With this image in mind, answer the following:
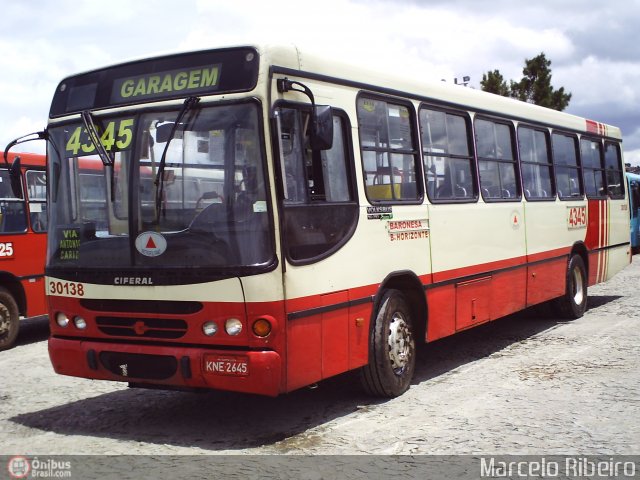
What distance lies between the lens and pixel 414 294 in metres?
7.33

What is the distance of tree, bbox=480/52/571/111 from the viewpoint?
37562 mm

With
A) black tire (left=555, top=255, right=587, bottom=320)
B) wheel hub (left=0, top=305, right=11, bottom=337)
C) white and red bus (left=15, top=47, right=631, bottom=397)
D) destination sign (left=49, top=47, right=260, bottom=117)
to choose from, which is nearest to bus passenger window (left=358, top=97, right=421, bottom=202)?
white and red bus (left=15, top=47, right=631, bottom=397)

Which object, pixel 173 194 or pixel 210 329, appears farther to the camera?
pixel 173 194

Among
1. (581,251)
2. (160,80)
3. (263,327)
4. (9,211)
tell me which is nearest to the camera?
(263,327)

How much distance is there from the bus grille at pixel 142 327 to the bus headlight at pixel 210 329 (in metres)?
0.19

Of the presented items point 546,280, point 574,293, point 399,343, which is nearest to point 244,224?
point 399,343

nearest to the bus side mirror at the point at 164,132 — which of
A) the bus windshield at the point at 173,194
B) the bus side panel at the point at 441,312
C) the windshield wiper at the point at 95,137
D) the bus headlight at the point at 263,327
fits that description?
the bus windshield at the point at 173,194

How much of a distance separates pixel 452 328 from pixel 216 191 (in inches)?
137

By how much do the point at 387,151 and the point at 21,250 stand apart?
6.55m

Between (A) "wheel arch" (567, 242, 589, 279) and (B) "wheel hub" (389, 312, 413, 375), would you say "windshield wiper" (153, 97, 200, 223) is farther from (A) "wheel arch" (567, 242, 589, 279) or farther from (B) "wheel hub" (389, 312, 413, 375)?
(A) "wheel arch" (567, 242, 589, 279)

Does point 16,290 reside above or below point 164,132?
below

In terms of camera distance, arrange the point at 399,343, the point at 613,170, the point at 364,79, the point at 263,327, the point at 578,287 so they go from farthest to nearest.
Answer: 1. the point at 613,170
2. the point at 578,287
3. the point at 399,343
4. the point at 364,79
5. the point at 263,327

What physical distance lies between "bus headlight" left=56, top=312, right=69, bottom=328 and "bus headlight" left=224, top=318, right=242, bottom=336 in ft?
5.23

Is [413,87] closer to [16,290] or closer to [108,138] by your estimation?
[108,138]
